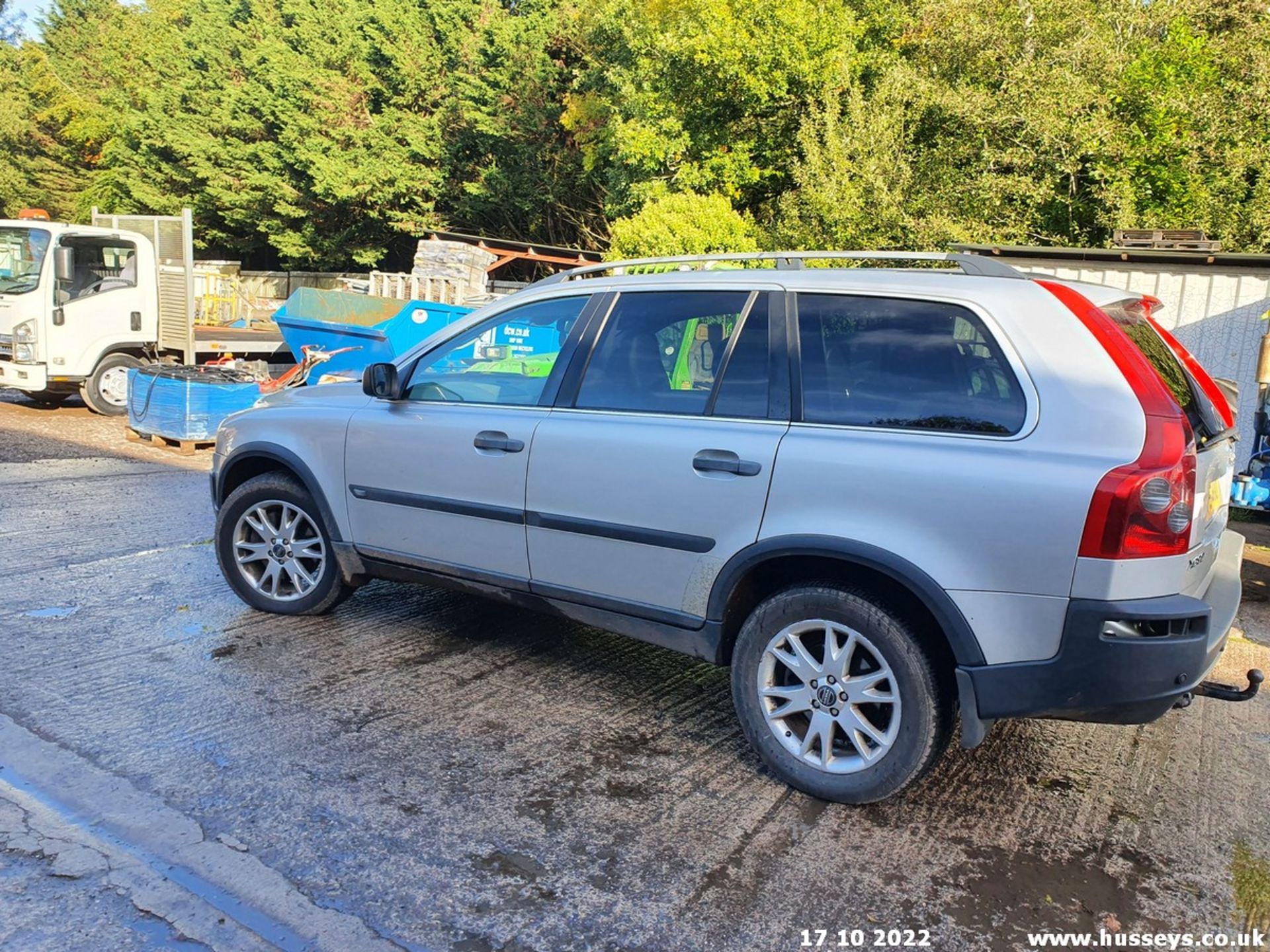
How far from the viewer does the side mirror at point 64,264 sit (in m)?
11.8

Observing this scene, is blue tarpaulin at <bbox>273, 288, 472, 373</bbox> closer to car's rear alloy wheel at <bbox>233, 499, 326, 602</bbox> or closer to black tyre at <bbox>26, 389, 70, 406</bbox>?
black tyre at <bbox>26, 389, 70, 406</bbox>

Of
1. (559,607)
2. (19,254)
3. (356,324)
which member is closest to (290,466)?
(559,607)

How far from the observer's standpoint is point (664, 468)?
370 cm

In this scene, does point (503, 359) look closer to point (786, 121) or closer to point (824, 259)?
point (824, 259)

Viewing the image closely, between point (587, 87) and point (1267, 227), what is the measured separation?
51.9 feet

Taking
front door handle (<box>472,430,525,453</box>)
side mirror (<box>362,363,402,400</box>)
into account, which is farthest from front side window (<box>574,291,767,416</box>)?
side mirror (<box>362,363,402,400</box>)

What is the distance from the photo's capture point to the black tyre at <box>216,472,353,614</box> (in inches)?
197

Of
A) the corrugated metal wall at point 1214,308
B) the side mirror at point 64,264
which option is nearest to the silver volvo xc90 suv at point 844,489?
the corrugated metal wall at point 1214,308

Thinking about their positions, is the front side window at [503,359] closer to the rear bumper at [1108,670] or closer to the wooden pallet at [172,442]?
the rear bumper at [1108,670]

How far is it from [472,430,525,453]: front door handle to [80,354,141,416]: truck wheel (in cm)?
997

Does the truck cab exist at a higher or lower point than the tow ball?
higher

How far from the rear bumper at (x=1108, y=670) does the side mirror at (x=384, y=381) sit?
9.13 ft

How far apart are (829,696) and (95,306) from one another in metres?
11.8

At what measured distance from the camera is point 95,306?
40.3 feet
